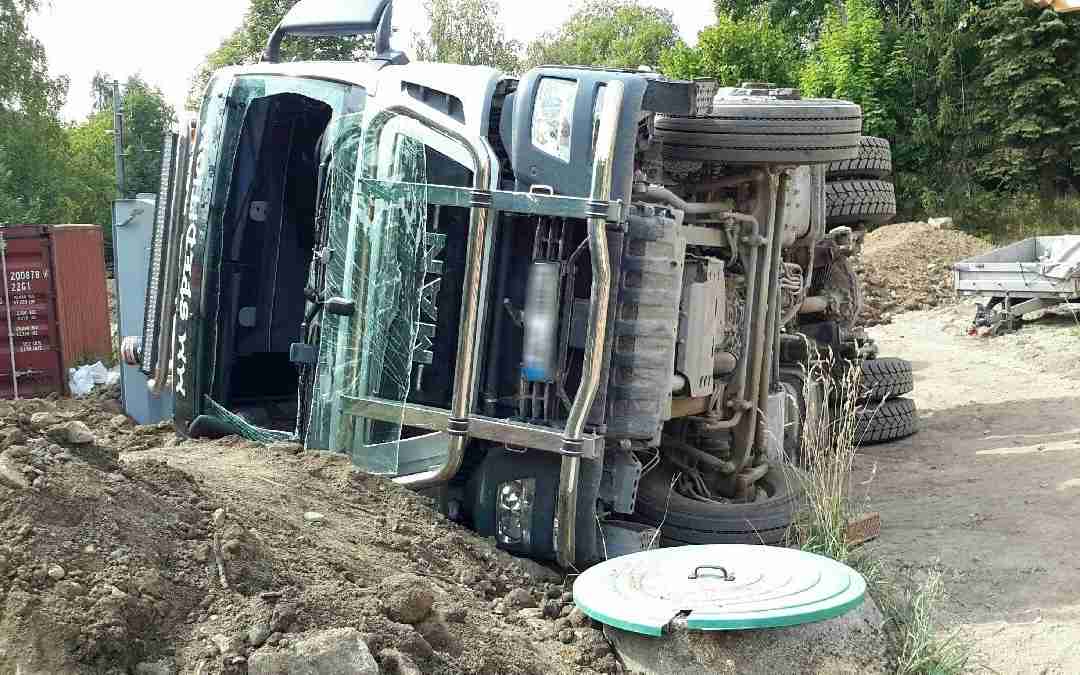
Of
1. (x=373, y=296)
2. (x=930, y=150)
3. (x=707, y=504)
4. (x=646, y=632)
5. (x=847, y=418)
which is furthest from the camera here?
(x=930, y=150)

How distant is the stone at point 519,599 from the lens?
3.91 metres

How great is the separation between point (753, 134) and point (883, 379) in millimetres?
3409

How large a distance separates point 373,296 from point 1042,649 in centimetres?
270

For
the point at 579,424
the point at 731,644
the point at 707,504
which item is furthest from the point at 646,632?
the point at 707,504

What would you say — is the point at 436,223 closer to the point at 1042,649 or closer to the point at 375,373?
the point at 375,373

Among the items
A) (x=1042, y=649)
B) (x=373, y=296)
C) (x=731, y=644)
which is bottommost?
(x=1042, y=649)

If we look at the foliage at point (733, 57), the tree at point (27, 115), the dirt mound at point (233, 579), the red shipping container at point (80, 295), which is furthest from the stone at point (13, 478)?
the tree at point (27, 115)

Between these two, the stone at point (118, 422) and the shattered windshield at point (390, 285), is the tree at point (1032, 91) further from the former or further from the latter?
the shattered windshield at point (390, 285)

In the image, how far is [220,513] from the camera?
3383 mm

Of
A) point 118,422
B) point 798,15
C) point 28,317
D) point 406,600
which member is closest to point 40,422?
point 406,600

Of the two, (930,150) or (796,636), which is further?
(930,150)

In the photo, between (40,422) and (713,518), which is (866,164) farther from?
(40,422)

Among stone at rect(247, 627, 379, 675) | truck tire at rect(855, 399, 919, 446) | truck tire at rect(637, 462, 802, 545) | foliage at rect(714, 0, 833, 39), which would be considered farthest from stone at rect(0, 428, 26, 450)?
foliage at rect(714, 0, 833, 39)

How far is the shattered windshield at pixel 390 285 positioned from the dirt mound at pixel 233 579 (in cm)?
31
